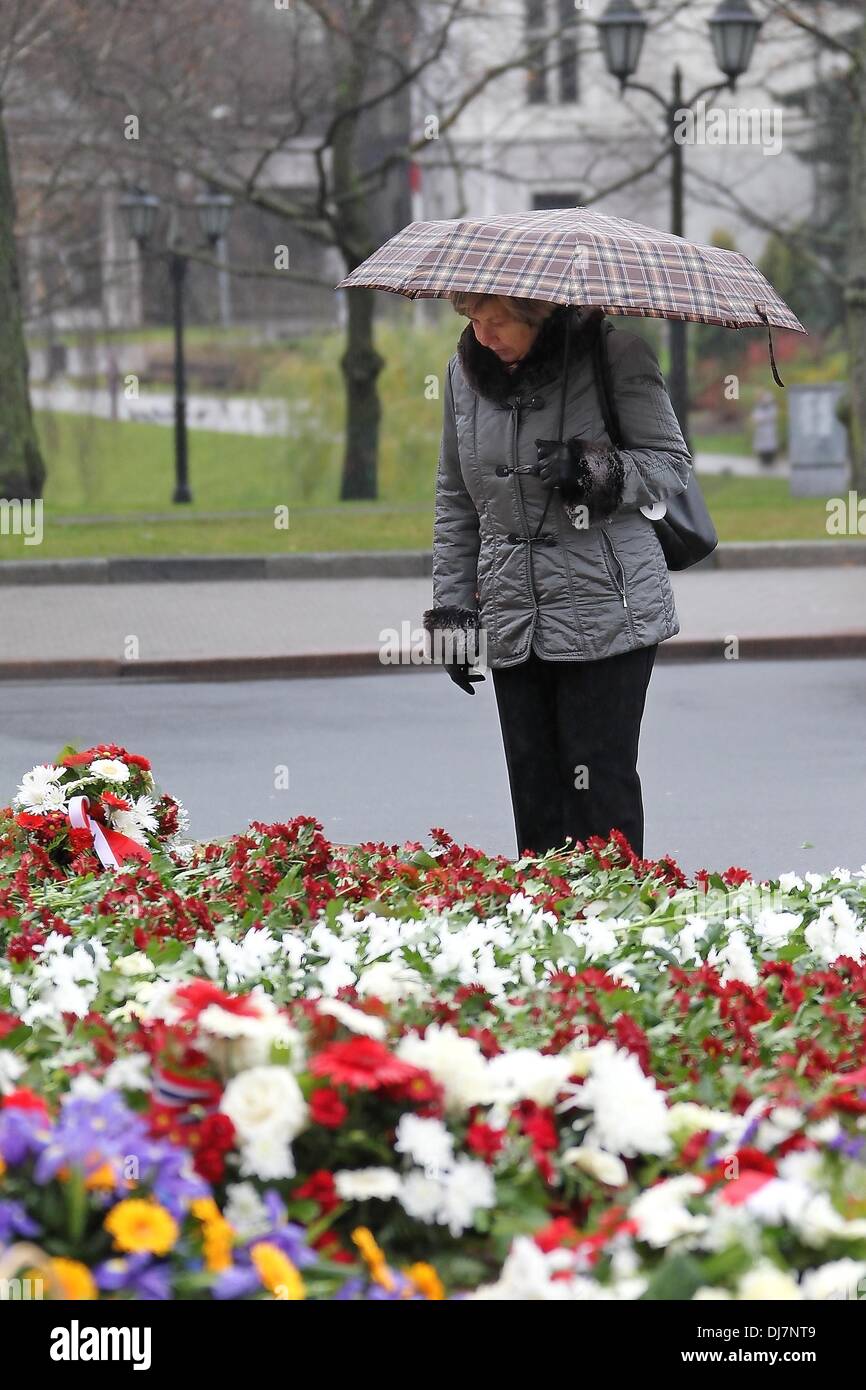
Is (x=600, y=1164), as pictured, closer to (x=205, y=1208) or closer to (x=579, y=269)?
(x=205, y=1208)

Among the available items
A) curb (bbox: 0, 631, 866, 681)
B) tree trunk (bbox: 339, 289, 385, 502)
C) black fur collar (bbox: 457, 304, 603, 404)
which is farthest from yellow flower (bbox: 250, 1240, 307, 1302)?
tree trunk (bbox: 339, 289, 385, 502)

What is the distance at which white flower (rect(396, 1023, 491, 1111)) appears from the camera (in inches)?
102

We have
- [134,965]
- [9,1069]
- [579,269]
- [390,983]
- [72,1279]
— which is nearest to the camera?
[72,1279]

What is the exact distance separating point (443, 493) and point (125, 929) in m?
1.73

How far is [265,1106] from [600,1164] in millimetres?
428

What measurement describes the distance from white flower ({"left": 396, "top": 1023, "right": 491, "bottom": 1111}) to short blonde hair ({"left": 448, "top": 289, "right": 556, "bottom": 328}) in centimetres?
242

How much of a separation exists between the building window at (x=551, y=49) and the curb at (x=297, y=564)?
9.62 m

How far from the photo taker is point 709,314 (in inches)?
184

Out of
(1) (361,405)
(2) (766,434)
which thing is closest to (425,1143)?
(1) (361,405)

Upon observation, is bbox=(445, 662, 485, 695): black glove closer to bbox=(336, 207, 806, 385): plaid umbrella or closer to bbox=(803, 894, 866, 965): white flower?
bbox=(336, 207, 806, 385): plaid umbrella

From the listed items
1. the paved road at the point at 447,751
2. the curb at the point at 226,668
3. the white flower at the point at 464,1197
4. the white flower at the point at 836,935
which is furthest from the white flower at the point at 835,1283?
the curb at the point at 226,668

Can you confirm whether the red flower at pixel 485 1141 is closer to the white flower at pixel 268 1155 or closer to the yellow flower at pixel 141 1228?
the white flower at pixel 268 1155

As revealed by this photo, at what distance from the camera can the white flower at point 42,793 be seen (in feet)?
15.3

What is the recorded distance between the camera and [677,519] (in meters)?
4.95
